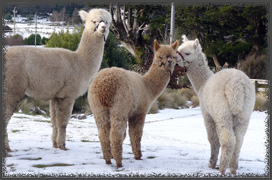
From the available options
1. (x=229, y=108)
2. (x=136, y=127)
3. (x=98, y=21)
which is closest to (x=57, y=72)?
(x=98, y=21)

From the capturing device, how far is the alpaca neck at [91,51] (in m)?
6.76

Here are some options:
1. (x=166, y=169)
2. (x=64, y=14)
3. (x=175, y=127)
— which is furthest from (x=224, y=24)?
(x=166, y=169)

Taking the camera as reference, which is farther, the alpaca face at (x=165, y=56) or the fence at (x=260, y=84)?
the fence at (x=260, y=84)

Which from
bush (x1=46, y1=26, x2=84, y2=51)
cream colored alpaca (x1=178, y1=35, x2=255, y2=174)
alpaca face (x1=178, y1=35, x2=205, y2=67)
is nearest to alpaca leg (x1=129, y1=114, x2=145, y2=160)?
cream colored alpaca (x1=178, y1=35, x2=255, y2=174)

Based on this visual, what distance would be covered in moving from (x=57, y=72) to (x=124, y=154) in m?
1.90

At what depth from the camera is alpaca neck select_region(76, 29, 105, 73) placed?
6762 millimetres

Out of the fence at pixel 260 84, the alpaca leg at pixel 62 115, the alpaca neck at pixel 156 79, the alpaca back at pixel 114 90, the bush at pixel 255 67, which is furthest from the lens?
the bush at pixel 255 67

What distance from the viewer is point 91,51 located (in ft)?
22.3

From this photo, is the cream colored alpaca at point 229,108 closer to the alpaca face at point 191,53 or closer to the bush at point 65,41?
the alpaca face at point 191,53

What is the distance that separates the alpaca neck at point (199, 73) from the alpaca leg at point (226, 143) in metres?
1.14

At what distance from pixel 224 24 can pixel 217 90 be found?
1564 centimetres

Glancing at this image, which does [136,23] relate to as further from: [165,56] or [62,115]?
[165,56]

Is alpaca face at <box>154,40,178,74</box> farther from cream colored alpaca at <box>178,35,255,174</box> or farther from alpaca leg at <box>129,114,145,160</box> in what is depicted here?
alpaca leg at <box>129,114,145,160</box>

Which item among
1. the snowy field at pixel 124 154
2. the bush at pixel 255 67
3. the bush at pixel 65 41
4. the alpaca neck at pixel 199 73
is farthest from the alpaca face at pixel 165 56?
the bush at pixel 255 67
